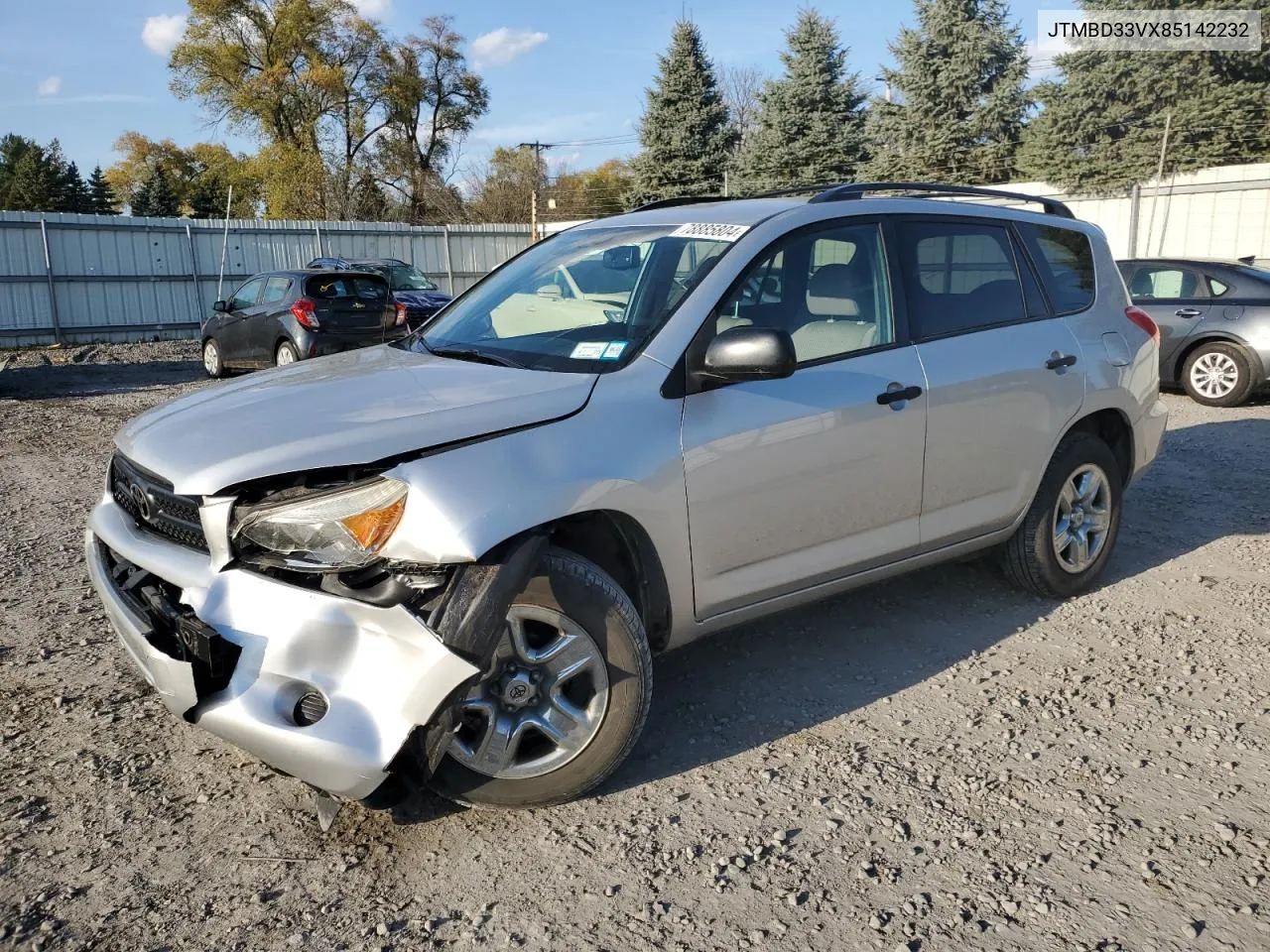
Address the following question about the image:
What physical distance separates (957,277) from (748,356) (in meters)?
1.52

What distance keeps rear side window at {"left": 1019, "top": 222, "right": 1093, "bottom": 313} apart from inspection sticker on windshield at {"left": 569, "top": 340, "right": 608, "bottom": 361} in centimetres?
235

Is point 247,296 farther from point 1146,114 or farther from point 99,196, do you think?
point 99,196

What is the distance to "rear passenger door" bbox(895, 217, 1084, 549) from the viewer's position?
383 centimetres

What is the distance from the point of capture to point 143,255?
2012 centimetres

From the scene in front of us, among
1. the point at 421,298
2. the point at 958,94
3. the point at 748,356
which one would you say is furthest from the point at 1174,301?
the point at 958,94

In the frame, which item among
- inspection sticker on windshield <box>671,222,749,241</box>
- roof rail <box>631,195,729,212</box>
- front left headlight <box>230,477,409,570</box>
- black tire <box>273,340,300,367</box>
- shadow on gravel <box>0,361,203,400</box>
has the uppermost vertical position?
roof rail <box>631,195,729,212</box>

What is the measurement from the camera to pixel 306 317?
1231 cm

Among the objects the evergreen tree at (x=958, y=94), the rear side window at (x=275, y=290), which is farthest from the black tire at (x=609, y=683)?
the evergreen tree at (x=958, y=94)

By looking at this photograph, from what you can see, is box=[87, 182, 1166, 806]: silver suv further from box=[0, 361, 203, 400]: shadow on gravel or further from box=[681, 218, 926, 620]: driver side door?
box=[0, 361, 203, 400]: shadow on gravel

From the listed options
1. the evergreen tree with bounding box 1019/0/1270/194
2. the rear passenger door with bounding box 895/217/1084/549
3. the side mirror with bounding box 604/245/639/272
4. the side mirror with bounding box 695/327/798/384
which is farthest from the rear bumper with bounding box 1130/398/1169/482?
the evergreen tree with bounding box 1019/0/1270/194

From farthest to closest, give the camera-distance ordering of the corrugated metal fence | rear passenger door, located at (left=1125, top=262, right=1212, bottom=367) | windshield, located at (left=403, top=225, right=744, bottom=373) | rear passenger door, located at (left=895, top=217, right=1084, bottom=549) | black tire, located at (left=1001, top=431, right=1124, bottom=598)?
the corrugated metal fence, rear passenger door, located at (left=1125, top=262, right=1212, bottom=367), black tire, located at (left=1001, top=431, right=1124, bottom=598), rear passenger door, located at (left=895, top=217, right=1084, bottom=549), windshield, located at (left=403, top=225, right=744, bottom=373)

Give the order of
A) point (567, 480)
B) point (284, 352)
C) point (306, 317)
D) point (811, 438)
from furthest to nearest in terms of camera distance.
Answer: point (284, 352) < point (306, 317) < point (811, 438) < point (567, 480)

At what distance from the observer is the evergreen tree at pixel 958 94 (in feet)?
92.1

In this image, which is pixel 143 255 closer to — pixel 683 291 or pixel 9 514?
pixel 9 514
